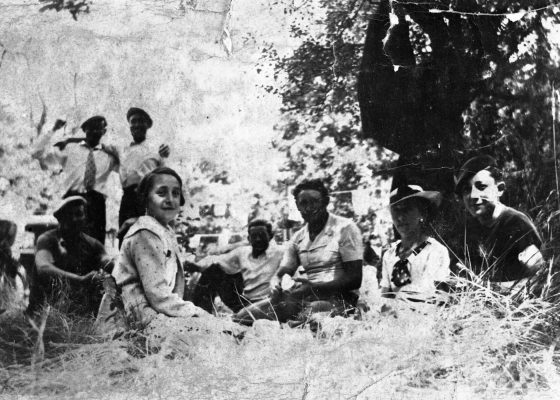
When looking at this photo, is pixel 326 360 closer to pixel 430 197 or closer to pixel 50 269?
pixel 430 197

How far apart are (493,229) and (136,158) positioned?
2.21 metres

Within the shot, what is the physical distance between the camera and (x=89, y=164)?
466cm

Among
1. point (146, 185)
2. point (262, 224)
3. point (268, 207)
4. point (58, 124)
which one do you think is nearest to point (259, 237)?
point (262, 224)

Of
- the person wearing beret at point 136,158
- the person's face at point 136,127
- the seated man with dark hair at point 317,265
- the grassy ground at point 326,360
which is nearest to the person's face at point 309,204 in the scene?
the seated man with dark hair at point 317,265

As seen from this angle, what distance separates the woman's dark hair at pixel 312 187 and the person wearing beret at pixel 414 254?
42 cm

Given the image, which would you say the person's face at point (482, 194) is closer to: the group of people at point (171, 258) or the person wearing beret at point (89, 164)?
the group of people at point (171, 258)

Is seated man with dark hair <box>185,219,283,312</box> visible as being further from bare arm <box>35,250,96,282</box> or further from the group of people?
bare arm <box>35,250,96,282</box>

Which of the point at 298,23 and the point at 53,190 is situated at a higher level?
the point at 298,23

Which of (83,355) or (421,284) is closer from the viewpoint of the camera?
(83,355)

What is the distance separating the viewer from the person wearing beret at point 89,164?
15.2ft

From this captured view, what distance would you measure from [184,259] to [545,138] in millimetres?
2374

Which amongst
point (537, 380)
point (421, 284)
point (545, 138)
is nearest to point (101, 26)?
point (421, 284)

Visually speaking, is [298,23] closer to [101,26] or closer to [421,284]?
[101,26]

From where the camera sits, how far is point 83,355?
14.6 ft
